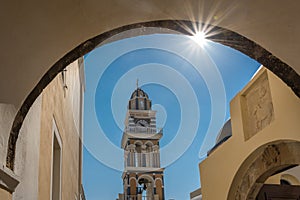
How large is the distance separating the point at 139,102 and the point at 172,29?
50.0 feet

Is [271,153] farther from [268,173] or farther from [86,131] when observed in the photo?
[86,131]

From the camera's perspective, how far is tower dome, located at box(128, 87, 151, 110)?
17234 mm

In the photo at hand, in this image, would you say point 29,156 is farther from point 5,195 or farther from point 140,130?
point 140,130

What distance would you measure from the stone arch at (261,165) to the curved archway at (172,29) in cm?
133

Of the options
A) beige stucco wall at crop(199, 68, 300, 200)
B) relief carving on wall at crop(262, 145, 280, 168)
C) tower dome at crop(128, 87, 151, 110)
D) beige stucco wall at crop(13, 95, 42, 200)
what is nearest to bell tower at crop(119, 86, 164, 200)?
tower dome at crop(128, 87, 151, 110)

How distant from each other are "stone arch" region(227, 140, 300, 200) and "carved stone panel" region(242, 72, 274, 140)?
0.73 ft

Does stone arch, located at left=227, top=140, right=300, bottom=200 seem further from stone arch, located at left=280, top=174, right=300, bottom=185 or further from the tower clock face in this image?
the tower clock face

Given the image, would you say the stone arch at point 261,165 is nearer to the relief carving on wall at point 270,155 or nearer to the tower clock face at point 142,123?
the relief carving on wall at point 270,155

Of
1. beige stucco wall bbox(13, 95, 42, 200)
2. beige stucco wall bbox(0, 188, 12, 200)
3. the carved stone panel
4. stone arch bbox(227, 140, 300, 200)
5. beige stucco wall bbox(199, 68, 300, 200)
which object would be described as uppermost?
the carved stone panel

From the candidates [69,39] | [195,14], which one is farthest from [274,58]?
[69,39]

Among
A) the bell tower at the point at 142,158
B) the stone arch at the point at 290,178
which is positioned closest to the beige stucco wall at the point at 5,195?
the stone arch at the point at 290,178

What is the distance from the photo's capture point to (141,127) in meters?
16.6

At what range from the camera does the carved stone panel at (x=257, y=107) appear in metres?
3.84

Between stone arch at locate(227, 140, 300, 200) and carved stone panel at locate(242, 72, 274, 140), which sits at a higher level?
carved stone panel at locate(242, 72, 274, 140)
